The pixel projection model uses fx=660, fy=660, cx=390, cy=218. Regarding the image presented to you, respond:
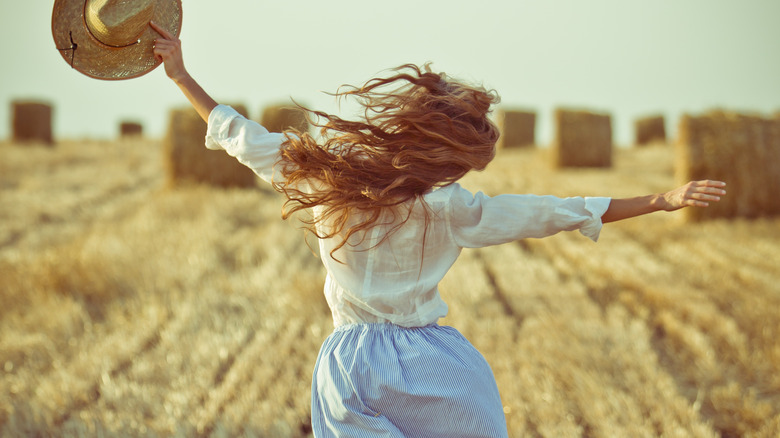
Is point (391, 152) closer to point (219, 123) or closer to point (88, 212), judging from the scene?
point (219, 123)

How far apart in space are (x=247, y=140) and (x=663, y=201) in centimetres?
127

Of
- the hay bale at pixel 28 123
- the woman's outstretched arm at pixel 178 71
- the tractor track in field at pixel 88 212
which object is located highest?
the woman's outstretched arm at pixel 178 71

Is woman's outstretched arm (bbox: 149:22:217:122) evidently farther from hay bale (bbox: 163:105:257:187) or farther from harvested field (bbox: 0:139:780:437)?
hay bale (bbox: 163:105:257:187)

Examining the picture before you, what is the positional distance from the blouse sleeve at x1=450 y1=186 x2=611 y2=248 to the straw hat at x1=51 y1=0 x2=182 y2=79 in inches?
48.3

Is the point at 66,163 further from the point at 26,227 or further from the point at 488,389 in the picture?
the point at 488,389

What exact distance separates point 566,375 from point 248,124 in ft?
8.26

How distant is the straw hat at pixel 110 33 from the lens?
2.22m

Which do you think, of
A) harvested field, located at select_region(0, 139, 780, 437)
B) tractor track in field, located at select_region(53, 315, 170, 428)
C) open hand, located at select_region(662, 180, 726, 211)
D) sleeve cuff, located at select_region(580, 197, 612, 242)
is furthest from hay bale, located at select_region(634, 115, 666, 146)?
sleeve cuff, located at select_region(580, 197, 612, 242)

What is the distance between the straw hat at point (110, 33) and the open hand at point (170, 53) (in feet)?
0.11

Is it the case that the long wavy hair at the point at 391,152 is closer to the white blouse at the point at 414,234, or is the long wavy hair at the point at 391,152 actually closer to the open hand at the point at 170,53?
the white blouse at the point at 414,234

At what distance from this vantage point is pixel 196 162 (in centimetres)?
1056

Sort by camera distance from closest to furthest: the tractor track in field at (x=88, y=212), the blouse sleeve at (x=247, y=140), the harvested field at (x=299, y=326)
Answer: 1. the blouse sleeve at (x=247, y=140)
2. the harvested field at (x=299, y=326)
3. the tractor track in field at (x=88, y=212)

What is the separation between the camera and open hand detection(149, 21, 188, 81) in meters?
2.26

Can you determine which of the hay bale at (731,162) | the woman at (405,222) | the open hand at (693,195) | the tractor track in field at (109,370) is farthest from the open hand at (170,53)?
the hay bale at (731,162)
